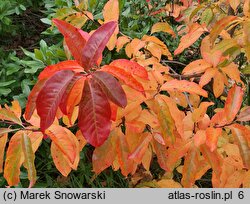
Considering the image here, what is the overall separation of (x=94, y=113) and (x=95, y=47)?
158 mm

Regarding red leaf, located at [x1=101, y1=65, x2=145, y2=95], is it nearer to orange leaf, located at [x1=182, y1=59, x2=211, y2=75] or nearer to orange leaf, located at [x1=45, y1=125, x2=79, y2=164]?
orange leaf, located at [x1=45, y1=125, x2=79, y2=164]

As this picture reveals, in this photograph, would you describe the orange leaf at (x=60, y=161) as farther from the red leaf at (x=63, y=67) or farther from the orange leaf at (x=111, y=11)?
the orange leaf at (x=111, y=11)

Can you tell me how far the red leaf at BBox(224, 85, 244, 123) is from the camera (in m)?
1.07

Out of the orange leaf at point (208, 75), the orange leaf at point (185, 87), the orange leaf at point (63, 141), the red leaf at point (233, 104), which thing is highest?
the orange leaf at point (185, 87)

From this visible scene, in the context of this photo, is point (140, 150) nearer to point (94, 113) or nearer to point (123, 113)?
point (123, 113)

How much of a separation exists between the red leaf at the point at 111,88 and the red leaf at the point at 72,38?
0.10m

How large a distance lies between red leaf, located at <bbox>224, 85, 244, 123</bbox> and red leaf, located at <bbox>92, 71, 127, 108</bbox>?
356mm

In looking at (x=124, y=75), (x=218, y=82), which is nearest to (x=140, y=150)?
(x=124, y=75)

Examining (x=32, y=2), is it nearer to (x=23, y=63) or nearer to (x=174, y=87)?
(x=23, y=63)

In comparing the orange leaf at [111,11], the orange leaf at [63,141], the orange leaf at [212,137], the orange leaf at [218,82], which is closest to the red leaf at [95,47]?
the orange leaf at [63,141]

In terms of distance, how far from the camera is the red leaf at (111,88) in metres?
0.86

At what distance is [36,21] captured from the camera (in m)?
2.43

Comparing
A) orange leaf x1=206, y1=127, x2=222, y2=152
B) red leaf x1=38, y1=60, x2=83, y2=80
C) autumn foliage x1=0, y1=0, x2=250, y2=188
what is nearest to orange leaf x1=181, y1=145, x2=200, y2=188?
autumn foliage x1=0, y1=0, x2=250, y2=188
